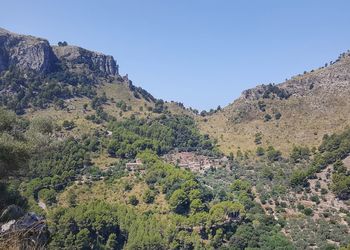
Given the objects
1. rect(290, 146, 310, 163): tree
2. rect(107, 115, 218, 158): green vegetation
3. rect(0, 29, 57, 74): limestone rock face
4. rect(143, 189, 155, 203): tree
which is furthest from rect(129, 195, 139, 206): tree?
rect(0, 29, 57, 74): limestone rock face

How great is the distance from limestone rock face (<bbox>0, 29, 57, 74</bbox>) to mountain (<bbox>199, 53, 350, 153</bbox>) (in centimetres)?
A: 8138

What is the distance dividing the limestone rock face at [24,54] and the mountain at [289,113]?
8138 cm

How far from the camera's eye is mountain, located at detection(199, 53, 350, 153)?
122500mm

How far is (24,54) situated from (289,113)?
396 feet

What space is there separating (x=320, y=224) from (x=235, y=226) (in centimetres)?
1600

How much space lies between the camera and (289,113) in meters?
135

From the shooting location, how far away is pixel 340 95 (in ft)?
423

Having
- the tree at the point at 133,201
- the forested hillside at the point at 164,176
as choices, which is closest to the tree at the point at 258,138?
the forested hillside at the point at 164,176

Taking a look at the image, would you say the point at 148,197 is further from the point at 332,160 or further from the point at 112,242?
the point at 332,160

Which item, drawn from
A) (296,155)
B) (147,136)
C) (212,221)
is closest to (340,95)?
(296,155)

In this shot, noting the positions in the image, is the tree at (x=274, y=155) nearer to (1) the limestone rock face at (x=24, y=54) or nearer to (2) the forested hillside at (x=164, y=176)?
(2) the forested hillside at (x=164, y=176)

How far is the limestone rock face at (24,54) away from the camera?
576 ft

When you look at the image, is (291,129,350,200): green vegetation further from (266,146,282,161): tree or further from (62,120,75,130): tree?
(62,120,75,130): tree

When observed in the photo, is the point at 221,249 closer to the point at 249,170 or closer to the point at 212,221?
the point at 212,221
